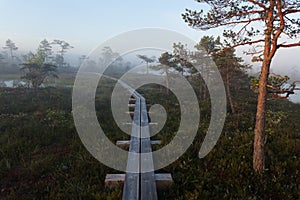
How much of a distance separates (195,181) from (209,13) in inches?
186

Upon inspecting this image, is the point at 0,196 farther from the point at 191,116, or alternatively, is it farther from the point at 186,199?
the point at 191,116

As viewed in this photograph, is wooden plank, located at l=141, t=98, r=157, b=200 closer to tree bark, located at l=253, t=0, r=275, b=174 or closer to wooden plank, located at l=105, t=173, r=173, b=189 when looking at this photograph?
wooden plank, located at l=105, t=173, r=173, b=189

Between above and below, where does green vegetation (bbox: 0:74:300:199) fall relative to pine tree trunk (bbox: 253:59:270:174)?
below

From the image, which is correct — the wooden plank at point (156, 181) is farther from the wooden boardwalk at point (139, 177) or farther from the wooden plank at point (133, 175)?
the wooden plank at point (133, 175)

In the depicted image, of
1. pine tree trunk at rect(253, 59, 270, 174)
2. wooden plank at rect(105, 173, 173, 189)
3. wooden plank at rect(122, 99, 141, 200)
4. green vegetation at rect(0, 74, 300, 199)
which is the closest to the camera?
wooden plank at rect(122, 99, 141, 200)

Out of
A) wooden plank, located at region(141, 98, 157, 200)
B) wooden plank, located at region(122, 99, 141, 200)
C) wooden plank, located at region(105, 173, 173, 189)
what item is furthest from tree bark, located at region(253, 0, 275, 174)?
wooden plank, located at region(122, 99, 141, 200)

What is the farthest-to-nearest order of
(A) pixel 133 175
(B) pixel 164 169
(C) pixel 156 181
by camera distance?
(B) pixel 164 169 → (A) pixel 133 175 → (C) pixel 156 181

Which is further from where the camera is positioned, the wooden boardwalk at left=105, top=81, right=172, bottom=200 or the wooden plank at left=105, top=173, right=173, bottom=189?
the wooden plank at left=105, top=173, right=173, bottom=189

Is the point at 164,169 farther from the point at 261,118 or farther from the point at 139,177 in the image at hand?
the point at 261,118

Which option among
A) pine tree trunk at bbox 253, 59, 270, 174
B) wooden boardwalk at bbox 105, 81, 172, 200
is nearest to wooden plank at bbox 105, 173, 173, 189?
wooden boardwalk at bbox 105, 81, 172, 200

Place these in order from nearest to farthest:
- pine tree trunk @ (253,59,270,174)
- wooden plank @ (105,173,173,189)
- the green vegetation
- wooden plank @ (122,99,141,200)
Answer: wooden plank @ (122,99,141,200), the green vegetation, wooden plank @ (105,173,173,189), pine tree trunk @ (253,59,270,174)

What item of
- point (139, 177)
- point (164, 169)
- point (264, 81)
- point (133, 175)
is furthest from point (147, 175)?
point (264, 81)

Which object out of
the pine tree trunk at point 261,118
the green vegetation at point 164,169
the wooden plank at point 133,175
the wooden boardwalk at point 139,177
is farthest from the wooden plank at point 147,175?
the pine tree trunk at point 261,118

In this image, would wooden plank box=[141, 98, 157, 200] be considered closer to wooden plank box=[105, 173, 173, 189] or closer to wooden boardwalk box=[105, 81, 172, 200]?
wooden boardwalk box=[105, 81, 172, 200]
